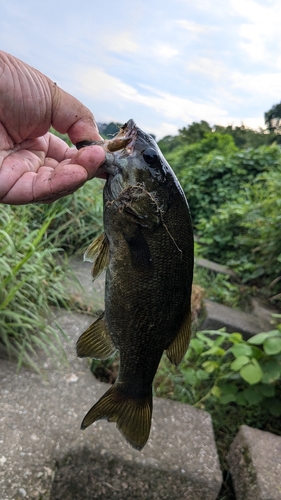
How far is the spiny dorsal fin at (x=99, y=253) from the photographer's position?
5.34ft

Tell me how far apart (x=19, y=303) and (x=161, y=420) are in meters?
1.27

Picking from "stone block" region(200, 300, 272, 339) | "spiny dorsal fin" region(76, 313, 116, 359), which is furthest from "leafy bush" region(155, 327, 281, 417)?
"spiny dorsal fin" region(76, 313, 116, 359)

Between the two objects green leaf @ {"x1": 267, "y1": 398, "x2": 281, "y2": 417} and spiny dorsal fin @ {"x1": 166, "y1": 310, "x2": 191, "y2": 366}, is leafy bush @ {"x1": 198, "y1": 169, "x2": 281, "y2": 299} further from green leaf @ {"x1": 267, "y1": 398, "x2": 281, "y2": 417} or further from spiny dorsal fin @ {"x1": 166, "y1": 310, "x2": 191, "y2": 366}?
spiny dorsal fin @ {"x1": 166, "y1": 310, "x2": 191, "y2": 366}

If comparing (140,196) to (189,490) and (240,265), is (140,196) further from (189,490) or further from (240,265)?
(240,265)

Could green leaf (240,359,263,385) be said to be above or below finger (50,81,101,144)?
below

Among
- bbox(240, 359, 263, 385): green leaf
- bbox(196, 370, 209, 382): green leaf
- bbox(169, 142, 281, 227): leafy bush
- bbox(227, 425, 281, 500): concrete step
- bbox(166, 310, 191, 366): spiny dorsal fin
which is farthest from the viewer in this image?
bbox(169, 142, 281, 227): leafy bush

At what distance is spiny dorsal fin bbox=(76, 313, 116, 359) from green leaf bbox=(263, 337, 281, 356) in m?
1.60

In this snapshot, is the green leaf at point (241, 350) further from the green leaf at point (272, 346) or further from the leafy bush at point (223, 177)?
the leafy bush at point (223, 177)

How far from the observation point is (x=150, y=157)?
4.97 ft

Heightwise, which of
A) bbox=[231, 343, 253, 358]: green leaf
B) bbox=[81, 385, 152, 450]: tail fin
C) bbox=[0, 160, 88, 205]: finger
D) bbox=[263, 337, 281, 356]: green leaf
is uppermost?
bbox=[0, 160, 88, 205]: finger

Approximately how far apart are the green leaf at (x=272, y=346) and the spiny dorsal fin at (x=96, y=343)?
1605 millimetres

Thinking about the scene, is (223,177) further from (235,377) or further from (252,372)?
(252,372)

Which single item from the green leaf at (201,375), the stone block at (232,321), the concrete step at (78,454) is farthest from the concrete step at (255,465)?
the stone block at (232,321)

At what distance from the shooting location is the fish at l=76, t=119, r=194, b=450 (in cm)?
151
